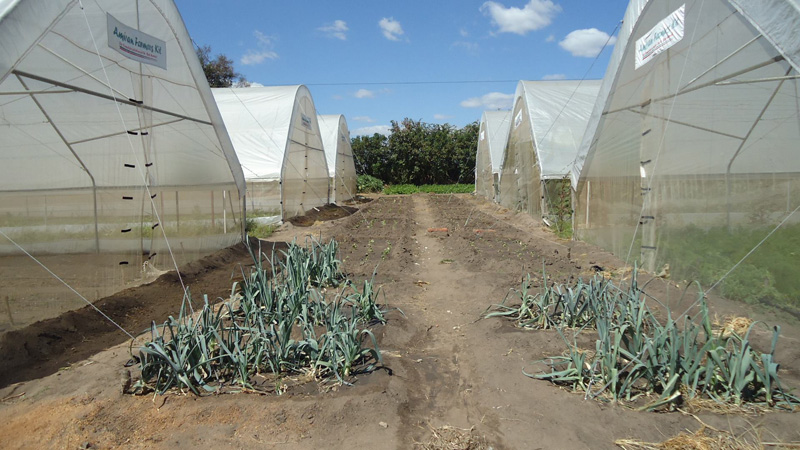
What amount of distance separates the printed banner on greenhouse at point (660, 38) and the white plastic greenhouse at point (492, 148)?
540 inches

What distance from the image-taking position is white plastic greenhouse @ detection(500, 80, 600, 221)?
1334cm

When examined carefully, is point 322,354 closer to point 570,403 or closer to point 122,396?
point 122,396

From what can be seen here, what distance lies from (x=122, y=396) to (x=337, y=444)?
1.62m

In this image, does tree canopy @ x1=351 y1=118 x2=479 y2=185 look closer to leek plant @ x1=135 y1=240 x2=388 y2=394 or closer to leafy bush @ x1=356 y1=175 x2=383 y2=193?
leafy bush @ x1=356 y1=175 x2=383 y2=193

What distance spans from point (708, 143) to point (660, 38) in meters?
1.88

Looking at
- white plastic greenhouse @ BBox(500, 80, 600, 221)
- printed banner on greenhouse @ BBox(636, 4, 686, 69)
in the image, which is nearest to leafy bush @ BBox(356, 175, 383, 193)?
white plastic greenhouse @ BBox(500, 80, 600, 221)

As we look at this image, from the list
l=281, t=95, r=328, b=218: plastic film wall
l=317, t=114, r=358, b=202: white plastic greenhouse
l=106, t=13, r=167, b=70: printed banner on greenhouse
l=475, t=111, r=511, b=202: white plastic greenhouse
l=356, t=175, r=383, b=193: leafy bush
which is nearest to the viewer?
l=106, t=13, r=167, b=70: printed banner on greenhouse

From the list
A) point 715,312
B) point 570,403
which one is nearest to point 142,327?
point 570,403

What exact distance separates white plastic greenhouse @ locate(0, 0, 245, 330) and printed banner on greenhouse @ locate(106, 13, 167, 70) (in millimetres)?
21

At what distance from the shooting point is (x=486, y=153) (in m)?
24.8

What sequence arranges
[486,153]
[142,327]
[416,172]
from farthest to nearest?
[416,172], [486,153], [142,327]

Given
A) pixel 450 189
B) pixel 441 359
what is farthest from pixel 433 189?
pixel 441 359

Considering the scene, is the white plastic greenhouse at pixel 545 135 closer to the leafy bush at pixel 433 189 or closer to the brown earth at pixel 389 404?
the brown earth at pixel 389 404

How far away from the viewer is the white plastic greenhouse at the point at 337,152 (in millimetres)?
21891
